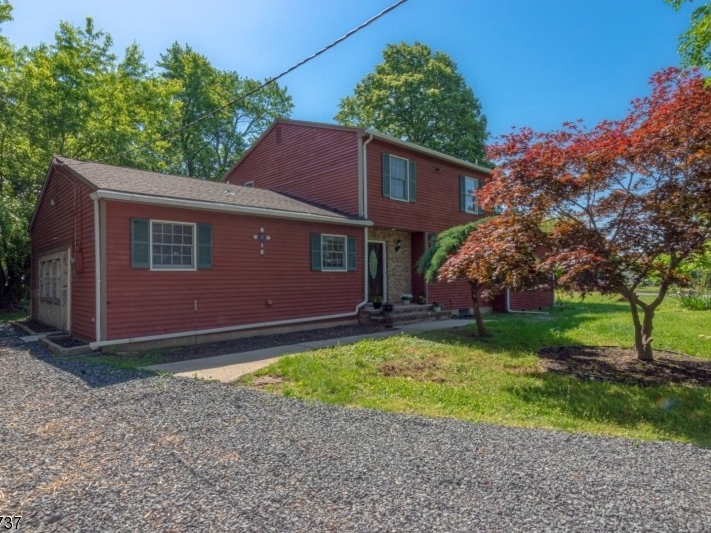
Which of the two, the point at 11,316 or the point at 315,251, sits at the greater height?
the point at 315,251

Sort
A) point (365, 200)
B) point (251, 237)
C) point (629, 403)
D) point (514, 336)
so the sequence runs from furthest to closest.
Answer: point (365, 200) → point (251, 237) → point (514, 336) → point (629, 403)

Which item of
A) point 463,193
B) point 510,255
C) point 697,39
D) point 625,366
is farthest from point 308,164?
point 625,366

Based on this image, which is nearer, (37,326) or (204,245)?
(204,245)

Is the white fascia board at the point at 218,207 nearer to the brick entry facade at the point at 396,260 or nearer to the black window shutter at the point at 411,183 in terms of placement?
the brick entry facade at the point at 396,260

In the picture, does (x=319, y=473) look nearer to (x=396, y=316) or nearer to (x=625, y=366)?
(x=625, y=366)

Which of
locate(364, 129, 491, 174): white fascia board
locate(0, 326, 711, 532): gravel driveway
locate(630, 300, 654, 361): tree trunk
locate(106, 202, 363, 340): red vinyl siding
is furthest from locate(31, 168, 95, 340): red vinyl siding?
locate(630, 300, 654, 361): tree trunk

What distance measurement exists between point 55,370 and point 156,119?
19.1 metres

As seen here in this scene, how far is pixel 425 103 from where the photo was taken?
2631cm

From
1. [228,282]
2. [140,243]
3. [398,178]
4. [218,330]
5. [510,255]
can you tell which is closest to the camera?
[510,255]

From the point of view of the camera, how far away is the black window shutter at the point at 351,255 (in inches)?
487

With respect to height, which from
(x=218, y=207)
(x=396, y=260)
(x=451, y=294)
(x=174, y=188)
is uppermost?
(x=174, y=188)

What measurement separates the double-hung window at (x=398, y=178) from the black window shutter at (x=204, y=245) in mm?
5841

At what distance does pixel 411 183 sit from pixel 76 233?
30.9 feet

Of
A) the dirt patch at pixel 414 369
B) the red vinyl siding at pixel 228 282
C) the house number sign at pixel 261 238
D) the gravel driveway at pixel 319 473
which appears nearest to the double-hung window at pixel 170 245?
the red vinyl siding at pixel 228 282
